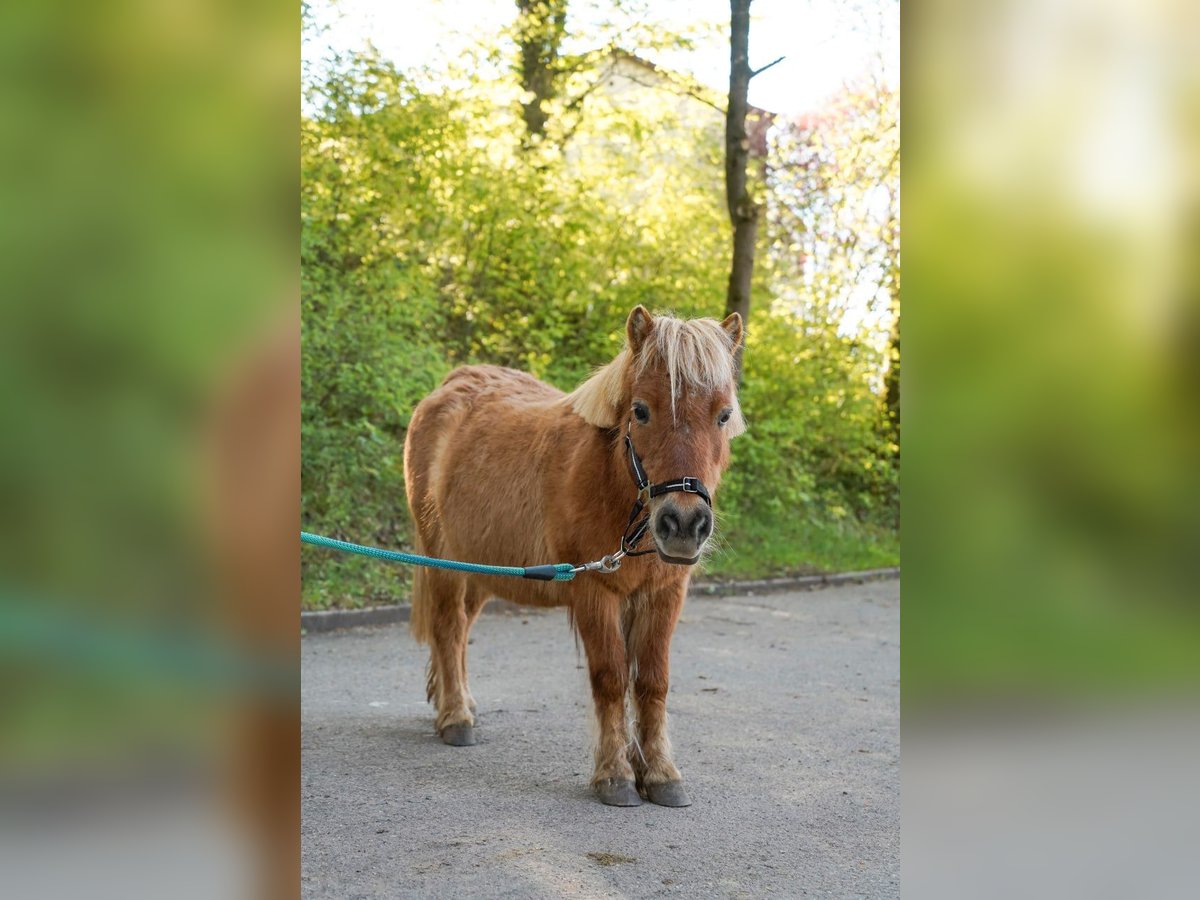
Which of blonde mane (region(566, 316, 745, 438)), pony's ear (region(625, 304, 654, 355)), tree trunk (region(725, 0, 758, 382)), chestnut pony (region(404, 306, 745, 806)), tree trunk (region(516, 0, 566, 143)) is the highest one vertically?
tree trunk (region(516, 0, 566, 143))

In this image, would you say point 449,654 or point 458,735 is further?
point 449,654

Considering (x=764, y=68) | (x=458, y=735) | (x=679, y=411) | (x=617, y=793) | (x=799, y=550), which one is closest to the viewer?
(x=679, y=411)

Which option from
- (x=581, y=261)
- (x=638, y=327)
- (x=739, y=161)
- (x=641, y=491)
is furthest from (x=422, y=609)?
(x=581, y=261)

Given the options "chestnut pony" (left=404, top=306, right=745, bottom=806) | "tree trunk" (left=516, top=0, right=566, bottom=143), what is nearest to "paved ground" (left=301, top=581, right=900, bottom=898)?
"chestnut pony" (left=404, top=306, right=745, bottom=806)

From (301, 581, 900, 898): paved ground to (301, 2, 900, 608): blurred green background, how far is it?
8.02ft

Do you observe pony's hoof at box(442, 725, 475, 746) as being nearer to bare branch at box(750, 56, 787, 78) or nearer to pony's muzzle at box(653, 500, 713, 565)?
pony's muzzle at box(653, 500, 713, 565)

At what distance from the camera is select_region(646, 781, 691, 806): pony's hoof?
4.19 m

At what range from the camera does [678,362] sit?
3775 millimetres

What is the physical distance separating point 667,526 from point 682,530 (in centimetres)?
5
